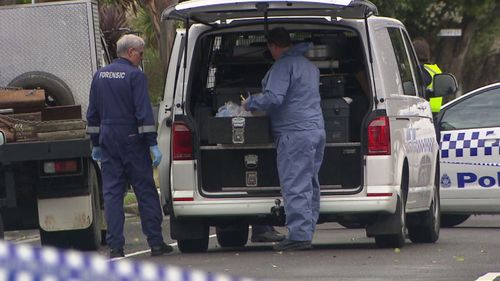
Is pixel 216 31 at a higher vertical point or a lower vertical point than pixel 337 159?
higher

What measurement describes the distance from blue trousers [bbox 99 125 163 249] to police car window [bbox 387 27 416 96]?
2144mm

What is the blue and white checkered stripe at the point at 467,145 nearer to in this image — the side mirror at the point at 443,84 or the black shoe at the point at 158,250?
the side mirror at the point at 443,84

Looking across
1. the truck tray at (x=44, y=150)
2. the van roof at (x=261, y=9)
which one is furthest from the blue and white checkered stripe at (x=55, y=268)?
the truck tray at (x=44, y=150)

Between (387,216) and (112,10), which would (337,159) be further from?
(112,10)

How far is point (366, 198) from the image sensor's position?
34.0ft

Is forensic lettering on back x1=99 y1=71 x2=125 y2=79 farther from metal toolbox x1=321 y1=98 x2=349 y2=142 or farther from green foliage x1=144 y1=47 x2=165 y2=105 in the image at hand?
green foliage x1=144 y1=47 x2=165 y2=105

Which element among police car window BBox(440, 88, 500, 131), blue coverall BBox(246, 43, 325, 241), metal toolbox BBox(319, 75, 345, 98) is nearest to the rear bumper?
blue coverall BBox(246, 43, 325, 241)

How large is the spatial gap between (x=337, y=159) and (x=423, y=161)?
3.97 feet

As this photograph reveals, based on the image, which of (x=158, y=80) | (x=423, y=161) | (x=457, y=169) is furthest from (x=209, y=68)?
(x=158, y=80)

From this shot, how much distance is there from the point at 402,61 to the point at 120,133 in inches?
96.1

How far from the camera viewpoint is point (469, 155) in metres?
13.8

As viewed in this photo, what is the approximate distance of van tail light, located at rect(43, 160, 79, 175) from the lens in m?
11.5

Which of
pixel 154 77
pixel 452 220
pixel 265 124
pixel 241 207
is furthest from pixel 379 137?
pixel 154 77

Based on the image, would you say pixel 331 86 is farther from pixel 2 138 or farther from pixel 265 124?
pixel 2 138
